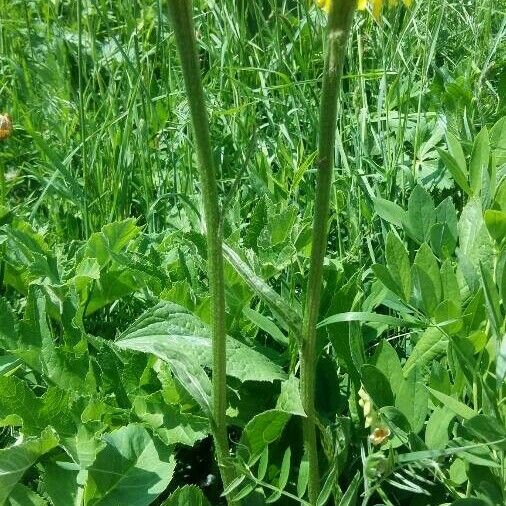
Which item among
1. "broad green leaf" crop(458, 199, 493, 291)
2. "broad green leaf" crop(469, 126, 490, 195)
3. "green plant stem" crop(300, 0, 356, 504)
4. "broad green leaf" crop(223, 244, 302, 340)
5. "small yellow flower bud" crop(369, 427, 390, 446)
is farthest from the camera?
"broad green leaf" crop(469, 126, 490, 195)

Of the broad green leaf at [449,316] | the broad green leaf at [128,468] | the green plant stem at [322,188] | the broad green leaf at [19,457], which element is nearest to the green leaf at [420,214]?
the broad green leaf at [449,316]

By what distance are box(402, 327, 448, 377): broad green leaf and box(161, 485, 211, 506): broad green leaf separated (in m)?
0.36

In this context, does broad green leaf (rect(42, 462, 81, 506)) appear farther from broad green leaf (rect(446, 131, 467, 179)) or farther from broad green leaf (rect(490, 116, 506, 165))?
broad green leaf (rect(490, 116, 506, 165))

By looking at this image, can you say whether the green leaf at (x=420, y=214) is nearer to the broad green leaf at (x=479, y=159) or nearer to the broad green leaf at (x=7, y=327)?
the broad green leaf at (x=479, y=159)

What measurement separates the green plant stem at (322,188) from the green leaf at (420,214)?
0.45 meters

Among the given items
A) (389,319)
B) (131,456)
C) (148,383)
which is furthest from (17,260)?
(389,319)

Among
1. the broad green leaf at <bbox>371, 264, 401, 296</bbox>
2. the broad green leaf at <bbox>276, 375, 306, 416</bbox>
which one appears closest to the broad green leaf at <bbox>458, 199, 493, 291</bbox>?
the broad green leaf at <bbox>371, 264, 401, 296</bbox>

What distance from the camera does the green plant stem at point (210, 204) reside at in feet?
2.94

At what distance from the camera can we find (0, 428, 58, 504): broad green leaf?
1.24 meters

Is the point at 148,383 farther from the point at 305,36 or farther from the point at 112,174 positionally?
the point at 305,36

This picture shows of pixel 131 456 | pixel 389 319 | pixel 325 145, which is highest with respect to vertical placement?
pixel 325 145

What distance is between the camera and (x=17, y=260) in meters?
1.76

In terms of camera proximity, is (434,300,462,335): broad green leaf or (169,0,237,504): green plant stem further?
(434,300,462,335): broad green leaf

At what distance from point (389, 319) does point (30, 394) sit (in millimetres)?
556
